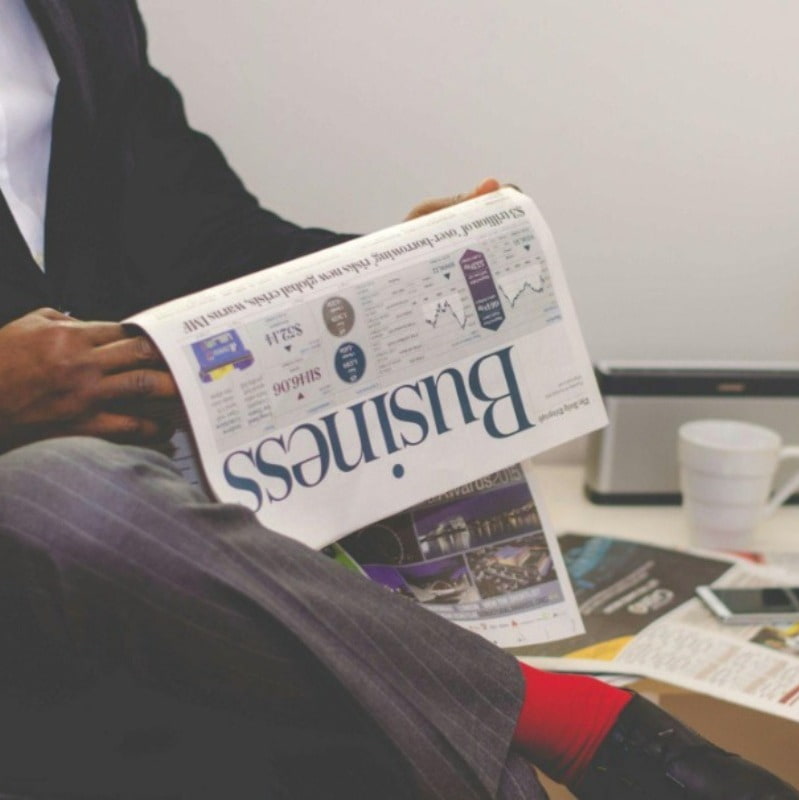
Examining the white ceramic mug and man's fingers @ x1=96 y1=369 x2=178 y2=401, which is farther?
the white ceramic mug

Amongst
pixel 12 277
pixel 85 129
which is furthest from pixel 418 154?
pixel 12 277

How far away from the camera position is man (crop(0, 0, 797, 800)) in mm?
645

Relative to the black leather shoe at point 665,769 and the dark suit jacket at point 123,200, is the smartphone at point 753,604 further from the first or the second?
the dark suit jacket at point 123,200

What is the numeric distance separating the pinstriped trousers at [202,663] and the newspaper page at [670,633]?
0.19 m

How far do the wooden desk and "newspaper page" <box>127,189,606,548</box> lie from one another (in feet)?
0.33

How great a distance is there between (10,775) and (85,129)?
0.52m

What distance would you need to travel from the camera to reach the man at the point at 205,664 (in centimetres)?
64

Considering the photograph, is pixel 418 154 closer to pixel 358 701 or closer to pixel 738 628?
pixel 738 628

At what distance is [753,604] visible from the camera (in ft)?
3.24

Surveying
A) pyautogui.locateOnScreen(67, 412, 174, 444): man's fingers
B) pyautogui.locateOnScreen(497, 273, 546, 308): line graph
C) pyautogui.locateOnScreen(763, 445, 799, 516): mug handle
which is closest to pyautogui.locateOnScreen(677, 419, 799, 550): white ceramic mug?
pyautogui.locateOnScreen(763, 445, 799, 516): mug handle

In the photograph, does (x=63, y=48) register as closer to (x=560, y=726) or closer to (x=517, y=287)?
(x=517, y=287)

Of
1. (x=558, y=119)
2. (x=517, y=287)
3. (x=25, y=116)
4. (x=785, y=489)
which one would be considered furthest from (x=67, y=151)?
(x=785, y=489)

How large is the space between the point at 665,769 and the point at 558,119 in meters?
0.75

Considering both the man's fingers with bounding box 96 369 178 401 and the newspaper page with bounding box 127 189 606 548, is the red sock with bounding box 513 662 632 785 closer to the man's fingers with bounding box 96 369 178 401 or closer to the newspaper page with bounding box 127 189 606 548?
the newspaper page with bounding box 127 189 606 548
